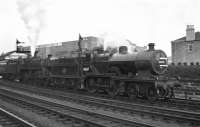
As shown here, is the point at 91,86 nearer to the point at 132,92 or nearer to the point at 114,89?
the point at 114,89

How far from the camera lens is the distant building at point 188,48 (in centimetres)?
3991

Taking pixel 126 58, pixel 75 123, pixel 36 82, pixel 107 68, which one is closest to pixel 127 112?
pixel 75 123

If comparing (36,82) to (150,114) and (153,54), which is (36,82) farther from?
(150,114)

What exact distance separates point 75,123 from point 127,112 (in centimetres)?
309

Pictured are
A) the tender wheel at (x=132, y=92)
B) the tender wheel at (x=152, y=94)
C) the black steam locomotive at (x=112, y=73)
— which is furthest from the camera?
the tender wheel at (x=132, y=92)

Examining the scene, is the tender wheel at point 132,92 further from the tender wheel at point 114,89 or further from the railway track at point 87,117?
the railway track at point 87,117

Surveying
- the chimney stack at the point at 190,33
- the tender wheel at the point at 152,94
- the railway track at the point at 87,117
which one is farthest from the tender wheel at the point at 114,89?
the chimney stack at the point at 190,33

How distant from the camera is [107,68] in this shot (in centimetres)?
1789

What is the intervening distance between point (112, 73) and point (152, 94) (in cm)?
341

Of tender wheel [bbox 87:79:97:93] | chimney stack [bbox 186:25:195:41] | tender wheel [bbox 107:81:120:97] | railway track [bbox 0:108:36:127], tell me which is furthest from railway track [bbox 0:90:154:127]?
chimney stack [bbox 186:25:195:41]

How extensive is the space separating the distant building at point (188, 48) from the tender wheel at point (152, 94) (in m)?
26.4

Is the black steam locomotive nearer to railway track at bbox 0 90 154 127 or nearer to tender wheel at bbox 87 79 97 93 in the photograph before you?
tender wheel at bbox 87 79 97 93

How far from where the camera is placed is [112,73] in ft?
56.3

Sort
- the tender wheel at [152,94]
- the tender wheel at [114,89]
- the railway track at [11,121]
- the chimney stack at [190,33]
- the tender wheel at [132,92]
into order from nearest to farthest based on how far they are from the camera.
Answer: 1. the railway track at [11,121]
2. the tender wheel at [152,94]
3. the tender wheel at [132,92]
4. the tender wheel at [114,89]
5. the chimney stack at [190,33]
